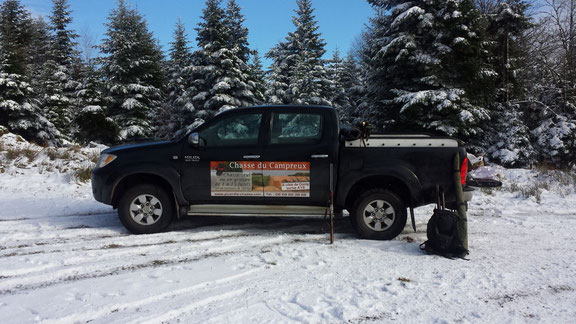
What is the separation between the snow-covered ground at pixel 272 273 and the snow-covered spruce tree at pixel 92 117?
20414 mm

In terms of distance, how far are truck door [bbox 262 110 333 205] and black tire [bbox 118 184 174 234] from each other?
1596 mm

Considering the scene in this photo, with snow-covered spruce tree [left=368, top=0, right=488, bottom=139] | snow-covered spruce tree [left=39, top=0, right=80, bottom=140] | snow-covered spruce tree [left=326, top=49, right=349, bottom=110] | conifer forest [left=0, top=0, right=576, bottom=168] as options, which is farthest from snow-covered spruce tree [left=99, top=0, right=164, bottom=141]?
snow-covered spruce tree [left=368, top=0, right=488, bottom=139]

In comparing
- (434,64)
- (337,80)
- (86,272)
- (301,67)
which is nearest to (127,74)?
(301,67)

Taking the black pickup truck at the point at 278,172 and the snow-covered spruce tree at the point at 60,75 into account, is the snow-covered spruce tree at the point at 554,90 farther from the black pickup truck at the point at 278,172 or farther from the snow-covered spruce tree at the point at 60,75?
the snow-covered spruce tree at the point at 60,75

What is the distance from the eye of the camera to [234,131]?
18.2 ft

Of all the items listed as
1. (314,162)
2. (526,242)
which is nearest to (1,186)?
(314,162)

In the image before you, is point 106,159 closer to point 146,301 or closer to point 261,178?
point 261,178

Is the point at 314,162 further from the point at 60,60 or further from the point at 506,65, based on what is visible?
the point at 60,60

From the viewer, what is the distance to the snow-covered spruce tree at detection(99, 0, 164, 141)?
2778cm

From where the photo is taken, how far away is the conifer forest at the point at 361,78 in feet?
49.3

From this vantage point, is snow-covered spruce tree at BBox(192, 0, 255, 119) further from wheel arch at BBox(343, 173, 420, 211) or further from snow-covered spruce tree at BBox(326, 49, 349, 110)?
wheel arch at BBox(343, 173, 420, 211)

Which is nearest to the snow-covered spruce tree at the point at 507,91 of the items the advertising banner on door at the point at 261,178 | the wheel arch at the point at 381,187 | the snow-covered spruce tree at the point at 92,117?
the wheel arch at the point at 381,187

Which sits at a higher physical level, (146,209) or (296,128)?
(296,128)

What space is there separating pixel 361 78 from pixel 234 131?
22760 millimetres
